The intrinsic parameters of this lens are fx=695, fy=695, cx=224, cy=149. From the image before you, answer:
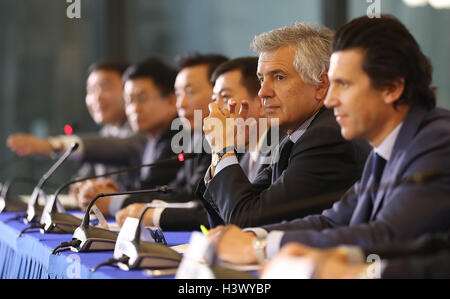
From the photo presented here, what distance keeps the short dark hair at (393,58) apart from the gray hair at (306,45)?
0.63m

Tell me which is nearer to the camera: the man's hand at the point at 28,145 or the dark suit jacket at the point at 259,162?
the dark suit jacket at the point at 259,162

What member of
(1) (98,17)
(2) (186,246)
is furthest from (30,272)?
(1) (98,17)

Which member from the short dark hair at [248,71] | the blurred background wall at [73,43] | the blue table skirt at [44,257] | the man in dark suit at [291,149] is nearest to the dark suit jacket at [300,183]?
the man in dark suit at [291,149]

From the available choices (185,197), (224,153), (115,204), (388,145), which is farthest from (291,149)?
(115,204)

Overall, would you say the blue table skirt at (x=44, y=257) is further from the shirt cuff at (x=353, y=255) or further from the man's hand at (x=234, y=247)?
the shirt cuff at (x=353, y=255)

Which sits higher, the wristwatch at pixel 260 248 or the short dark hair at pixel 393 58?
the short dark hair at pixel 393 58

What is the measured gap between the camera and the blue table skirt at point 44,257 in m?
1.95

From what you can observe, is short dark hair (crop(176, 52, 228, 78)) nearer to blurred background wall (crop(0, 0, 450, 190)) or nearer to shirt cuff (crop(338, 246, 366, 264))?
blurred background wall (crop(0, 0, 450, 190))

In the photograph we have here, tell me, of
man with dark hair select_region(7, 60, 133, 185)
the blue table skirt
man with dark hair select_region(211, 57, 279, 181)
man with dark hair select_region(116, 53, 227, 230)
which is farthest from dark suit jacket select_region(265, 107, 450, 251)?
man with dark hair select_region(7, 60, 133, 185)

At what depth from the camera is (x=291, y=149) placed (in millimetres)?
2520

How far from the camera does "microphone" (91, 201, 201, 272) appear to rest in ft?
6.20

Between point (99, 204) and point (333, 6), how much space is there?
2501 mm

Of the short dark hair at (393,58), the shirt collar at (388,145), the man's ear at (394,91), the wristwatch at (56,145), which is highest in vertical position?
the short dark hair at (393,58)

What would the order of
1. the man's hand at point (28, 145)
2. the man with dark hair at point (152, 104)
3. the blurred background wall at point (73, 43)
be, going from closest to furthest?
the man with dark hair at point (152, 104) < the man's hand at point (28, 145) < the blurred background wall at point (73, 43)
